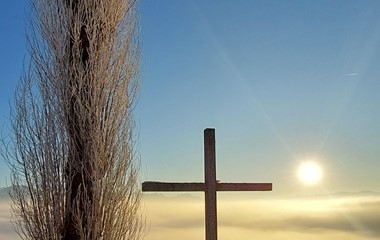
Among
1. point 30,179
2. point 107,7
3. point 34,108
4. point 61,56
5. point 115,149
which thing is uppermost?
point 107,7

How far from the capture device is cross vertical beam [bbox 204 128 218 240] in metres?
4.57

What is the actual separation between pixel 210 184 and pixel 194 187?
0.49ft

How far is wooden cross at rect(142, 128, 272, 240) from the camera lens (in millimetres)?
4496

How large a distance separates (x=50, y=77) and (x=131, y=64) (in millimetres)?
688

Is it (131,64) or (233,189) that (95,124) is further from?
(233,189)

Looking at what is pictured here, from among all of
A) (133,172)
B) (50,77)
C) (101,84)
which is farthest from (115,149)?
(50,77)

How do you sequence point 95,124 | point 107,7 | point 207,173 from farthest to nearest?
point 207,173 → point 107,7 → point 95,124

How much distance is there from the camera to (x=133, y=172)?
14.3ft

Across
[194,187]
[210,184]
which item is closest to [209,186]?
[210,184]

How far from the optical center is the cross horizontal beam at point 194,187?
4477mm

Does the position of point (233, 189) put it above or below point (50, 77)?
below

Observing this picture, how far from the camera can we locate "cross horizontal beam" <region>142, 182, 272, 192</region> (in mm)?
4477

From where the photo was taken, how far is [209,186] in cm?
464

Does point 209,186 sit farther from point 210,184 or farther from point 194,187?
point 194,187
